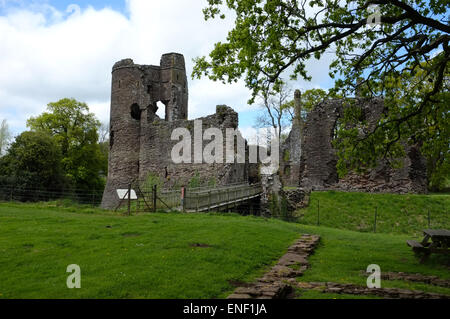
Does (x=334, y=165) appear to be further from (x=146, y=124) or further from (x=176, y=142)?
(x=146, y=124)

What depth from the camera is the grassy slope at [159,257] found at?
607 cm

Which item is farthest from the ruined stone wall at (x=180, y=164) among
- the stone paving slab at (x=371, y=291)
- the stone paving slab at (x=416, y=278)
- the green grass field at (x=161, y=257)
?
the stone paving slab at (x=371, y=291)

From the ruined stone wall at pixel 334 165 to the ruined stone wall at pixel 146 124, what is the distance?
195 inches

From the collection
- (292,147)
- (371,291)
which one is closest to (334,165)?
(292,147)

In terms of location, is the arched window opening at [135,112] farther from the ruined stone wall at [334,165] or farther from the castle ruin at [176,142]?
the ruined stone wall at [334,165]

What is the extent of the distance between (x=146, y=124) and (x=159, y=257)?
2089cm

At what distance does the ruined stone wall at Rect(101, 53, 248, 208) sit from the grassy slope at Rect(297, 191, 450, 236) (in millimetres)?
5840

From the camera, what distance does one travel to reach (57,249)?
28.3 ft

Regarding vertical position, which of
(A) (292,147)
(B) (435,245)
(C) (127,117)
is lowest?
(B) (435,245)

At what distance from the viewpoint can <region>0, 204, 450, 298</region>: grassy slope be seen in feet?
19.9

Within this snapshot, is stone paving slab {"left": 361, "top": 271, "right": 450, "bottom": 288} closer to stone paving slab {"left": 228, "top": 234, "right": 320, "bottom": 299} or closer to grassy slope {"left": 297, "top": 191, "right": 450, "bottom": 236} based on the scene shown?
stone paving slab {"left": 228, "top": 234, "right": 320, "bottom": 299}

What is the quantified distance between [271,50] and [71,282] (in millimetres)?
7148

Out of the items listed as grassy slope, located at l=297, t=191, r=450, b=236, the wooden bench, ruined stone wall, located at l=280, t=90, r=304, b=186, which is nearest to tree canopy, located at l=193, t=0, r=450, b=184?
the wooden bench

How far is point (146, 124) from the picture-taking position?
2780 centimetres
